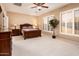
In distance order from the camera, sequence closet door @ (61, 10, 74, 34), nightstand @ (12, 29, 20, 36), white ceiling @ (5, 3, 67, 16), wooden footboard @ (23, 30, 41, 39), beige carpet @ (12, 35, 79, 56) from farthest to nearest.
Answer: nightstand @ (12, 29, 20, 36), wooden footboard @ (23, 30, 41, 39), closet door @ (61, 10, 74, 34), white ceiling @ (5, 3, 67, 16), beige carpet @ (12, 35, 79, 56)

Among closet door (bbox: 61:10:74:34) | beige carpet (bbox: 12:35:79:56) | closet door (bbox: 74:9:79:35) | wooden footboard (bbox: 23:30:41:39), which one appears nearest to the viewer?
beige carpet (bbox: 12:35:79:56)

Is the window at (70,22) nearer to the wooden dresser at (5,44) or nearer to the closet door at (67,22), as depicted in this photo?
the closet door at (67,22)

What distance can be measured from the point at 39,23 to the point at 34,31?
2.47 meters

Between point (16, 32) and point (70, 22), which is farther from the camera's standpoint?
point (16, 32)

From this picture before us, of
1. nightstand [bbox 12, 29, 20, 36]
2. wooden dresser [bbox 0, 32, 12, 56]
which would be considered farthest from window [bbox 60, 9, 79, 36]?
wooden dresser [bbox 0, 32, 12, 56]

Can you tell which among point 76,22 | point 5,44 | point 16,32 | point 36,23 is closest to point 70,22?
point 76,22

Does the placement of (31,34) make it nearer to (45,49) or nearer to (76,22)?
(76,22)

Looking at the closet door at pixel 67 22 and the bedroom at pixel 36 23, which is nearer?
the bedroom at pixel 36 23

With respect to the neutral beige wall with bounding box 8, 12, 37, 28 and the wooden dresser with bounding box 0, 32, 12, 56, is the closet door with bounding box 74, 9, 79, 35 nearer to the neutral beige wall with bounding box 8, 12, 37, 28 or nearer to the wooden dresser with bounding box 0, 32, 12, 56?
the neutral beige wall with bounding box 8, 12, 37, 28

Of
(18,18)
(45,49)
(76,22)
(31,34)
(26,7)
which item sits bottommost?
(45,49)

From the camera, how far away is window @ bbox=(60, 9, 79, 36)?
19.4ft

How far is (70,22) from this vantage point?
6457mm

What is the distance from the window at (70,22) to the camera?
5.91 meters

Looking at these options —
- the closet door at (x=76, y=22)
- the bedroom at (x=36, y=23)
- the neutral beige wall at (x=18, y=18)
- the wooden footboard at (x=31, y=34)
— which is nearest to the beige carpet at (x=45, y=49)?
the bedroom at (x=36, y=23)
